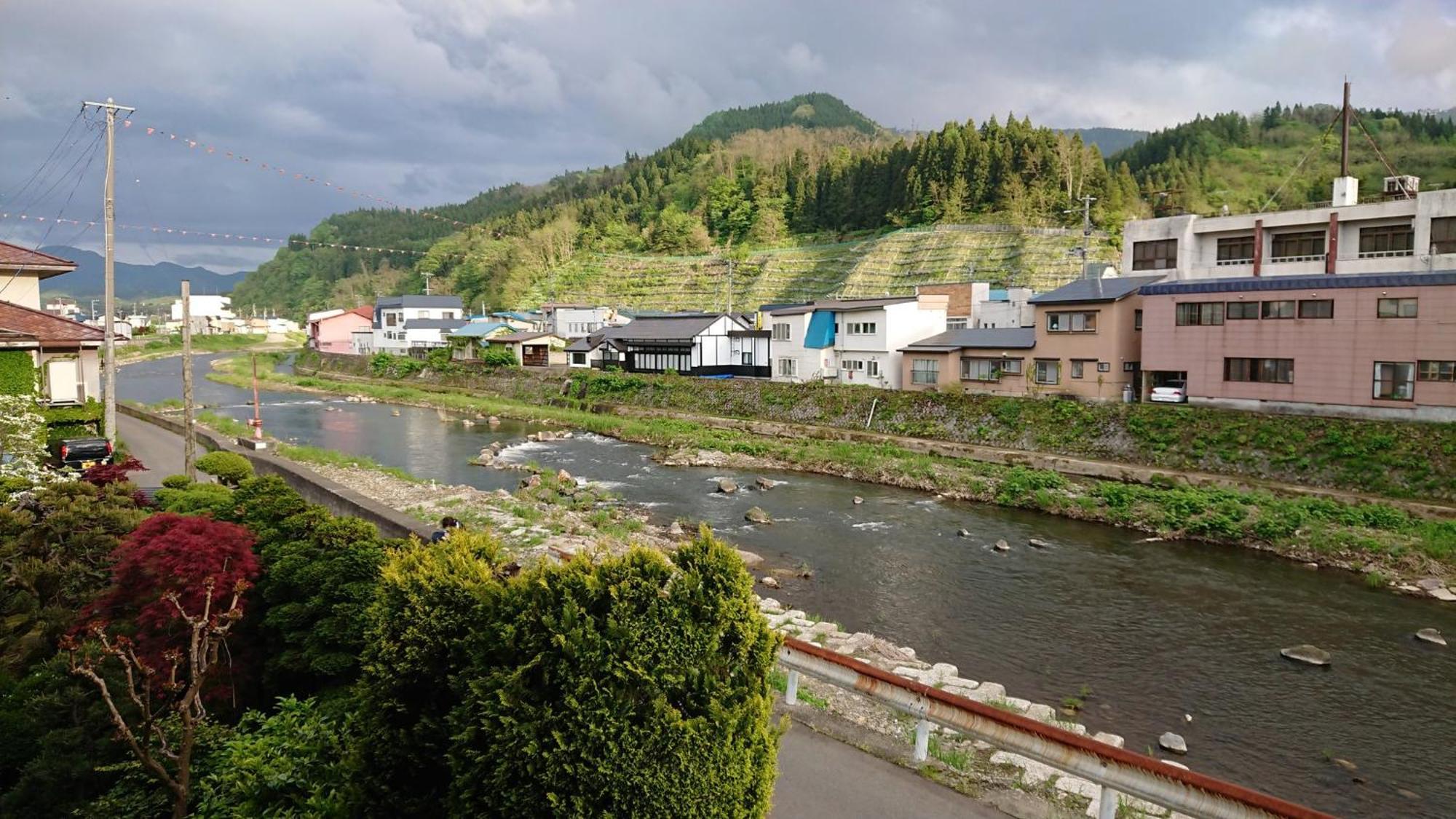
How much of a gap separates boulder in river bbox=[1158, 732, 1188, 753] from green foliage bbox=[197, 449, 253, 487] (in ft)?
48.9

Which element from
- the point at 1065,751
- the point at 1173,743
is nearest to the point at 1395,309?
the point at 1173,743

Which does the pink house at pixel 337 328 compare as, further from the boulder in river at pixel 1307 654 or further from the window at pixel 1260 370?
the boulder in river at pixel 1307 654

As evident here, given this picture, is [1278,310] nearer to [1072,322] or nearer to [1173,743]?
[1072,322]

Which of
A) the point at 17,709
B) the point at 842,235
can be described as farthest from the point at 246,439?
the point at 842,235

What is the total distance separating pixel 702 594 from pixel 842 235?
235 ft

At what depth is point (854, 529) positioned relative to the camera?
64.5 feet

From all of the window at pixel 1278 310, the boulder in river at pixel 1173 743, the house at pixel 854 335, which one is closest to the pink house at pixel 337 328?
the house at pixel 854 335

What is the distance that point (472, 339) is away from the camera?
55156 millimetres

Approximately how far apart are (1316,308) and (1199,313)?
305 cm

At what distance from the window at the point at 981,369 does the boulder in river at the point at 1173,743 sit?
71.6 feet

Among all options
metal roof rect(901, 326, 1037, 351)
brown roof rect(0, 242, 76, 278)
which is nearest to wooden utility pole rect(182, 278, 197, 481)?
brown roof rect(0, 242, 76, 278)

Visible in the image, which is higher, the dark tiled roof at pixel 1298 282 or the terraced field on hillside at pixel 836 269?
the terraced field on hillside at pixel 836 269

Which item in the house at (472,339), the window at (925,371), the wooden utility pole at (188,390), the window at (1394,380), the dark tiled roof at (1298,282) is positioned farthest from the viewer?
the house at (472,339)

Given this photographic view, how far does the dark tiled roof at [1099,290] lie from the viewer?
27234 millimetres
